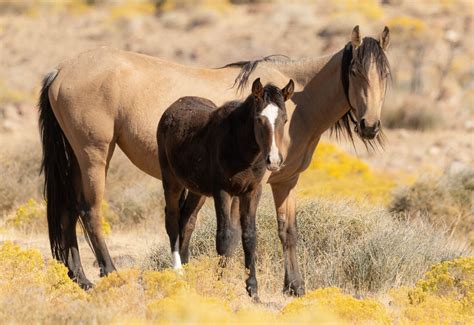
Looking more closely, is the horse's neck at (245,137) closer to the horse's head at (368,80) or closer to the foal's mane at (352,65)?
the horse's head at (368,80)

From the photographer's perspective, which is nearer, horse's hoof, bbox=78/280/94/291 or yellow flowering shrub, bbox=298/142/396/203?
horse's hoof, bbox=78/280/94/291

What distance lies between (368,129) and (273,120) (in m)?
1.37

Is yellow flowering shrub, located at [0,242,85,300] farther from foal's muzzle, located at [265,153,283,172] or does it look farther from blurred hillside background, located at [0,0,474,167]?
blurred hillside background, located at [0,0,474,167]

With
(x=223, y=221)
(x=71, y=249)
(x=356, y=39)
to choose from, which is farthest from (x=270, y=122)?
(x=71, y=249)

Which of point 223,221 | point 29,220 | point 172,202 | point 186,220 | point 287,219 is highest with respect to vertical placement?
point 223,221

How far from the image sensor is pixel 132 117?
27.6ft

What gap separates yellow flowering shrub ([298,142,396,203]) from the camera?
14.8m

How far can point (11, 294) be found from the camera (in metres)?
5.92

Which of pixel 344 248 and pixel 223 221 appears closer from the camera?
pixel 223 221

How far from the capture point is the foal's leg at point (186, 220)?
25.9 feet

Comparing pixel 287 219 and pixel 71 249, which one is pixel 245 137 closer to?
pixel 287 219

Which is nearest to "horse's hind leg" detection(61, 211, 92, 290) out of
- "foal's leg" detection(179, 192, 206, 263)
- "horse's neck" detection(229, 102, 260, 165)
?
"foal's leg" detection(179, 192, 206, 263)

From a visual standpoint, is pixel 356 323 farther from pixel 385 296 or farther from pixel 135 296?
pixel 385 296

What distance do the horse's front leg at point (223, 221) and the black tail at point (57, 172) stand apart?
232 centimetres
